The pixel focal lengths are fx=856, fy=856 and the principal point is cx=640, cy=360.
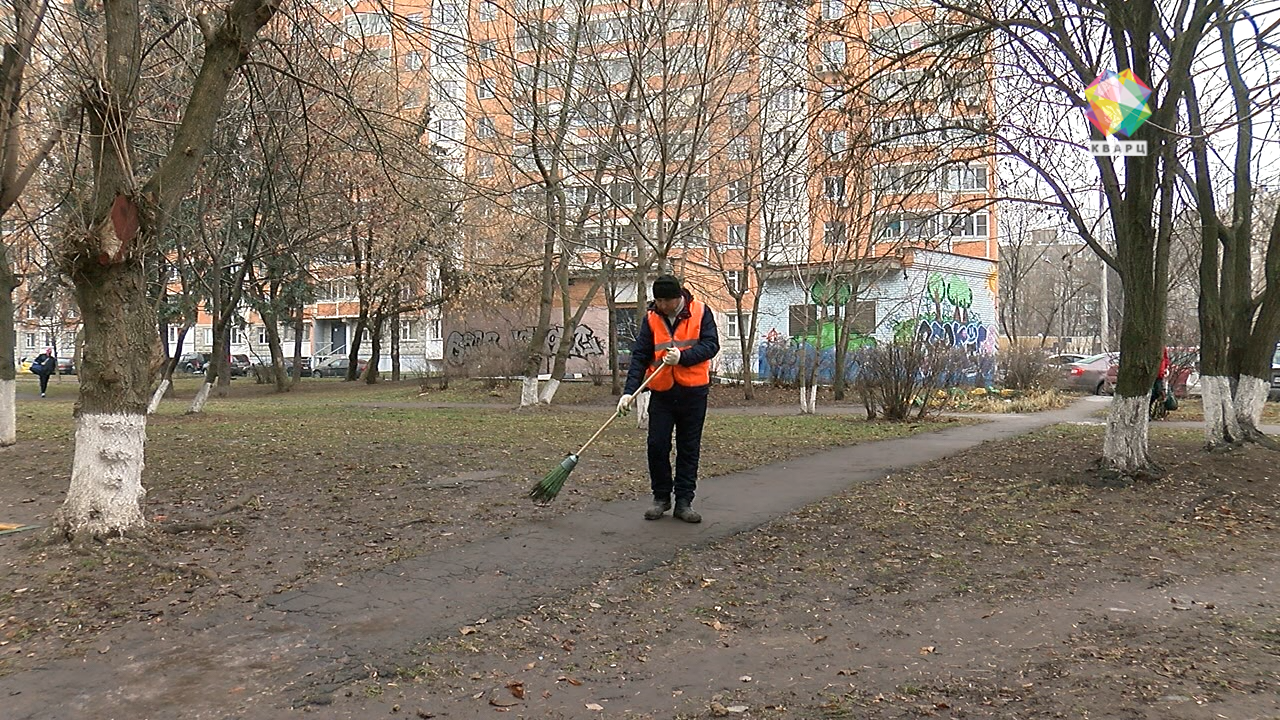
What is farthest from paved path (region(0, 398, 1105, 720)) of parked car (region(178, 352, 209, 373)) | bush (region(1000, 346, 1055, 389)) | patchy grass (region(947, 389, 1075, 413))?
parked car (region(178, 352, 209, 373))

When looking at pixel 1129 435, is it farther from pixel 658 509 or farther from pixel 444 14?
pixel 444 14

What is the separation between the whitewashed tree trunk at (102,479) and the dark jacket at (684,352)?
3210 mm

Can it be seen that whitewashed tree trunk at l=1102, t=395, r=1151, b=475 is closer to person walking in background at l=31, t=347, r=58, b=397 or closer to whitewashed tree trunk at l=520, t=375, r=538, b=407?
whitewashed tree trunk at l=520, t=375, r=538, b=407

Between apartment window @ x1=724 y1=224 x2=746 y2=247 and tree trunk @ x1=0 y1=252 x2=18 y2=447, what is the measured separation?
1466cm

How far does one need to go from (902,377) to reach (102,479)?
13.5m

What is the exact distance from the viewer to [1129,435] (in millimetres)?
7918

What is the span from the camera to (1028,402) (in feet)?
65.5

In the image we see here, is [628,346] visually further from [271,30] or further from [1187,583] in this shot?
[1187,583]

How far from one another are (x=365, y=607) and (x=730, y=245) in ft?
64.0

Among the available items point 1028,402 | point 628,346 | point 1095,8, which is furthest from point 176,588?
point 628,346

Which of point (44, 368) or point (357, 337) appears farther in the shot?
point (357, 337)

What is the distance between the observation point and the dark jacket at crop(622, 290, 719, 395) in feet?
20.2

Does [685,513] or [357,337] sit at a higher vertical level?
[357,337]

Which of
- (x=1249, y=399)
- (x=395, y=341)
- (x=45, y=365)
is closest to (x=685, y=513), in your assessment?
(x=1249, y=399)
